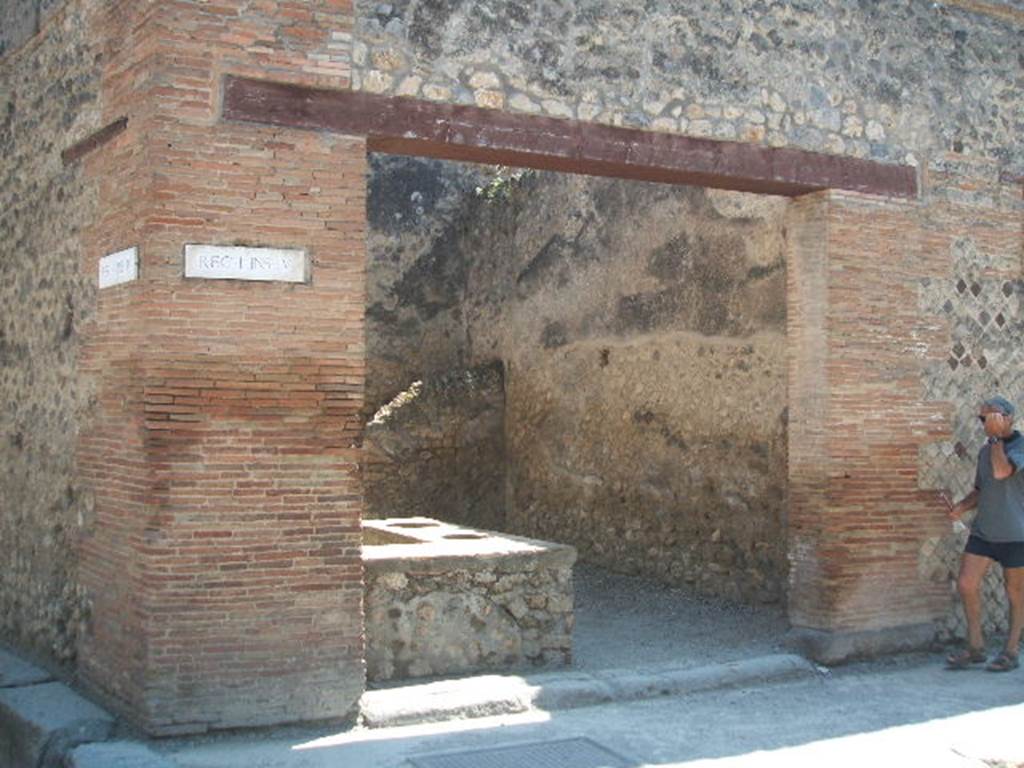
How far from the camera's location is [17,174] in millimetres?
7316

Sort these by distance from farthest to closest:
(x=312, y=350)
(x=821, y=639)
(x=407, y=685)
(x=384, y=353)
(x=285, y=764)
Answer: (x=384, y=353)
(x=821, y=639)
(x=407, y=685)
(x=312, y=350)
(x=285, y=764)

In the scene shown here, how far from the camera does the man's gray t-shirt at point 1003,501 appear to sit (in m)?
6.79

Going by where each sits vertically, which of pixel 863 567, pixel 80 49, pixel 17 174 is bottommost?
pixel 863 567

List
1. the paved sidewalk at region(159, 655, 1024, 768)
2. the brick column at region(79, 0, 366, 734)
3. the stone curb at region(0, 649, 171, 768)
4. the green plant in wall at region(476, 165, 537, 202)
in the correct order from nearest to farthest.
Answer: the stone curb at region(0, 649, 171, 768) → the paved sidewalk at region(159, 655, 1024, 768) → the brick column at region(79, 0, 366, 734) → the green plant in wall at region(476, 165, 537, 202)

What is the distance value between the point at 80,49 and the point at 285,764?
3.80 metres

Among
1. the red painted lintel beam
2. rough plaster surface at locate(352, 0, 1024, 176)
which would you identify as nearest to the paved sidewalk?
the red painted lintel beam

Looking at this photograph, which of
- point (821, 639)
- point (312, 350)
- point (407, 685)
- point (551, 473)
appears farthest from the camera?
point (551, 473)

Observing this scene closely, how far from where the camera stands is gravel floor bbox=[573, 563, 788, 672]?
23.5ft

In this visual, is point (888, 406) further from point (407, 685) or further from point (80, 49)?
point (80, 49)

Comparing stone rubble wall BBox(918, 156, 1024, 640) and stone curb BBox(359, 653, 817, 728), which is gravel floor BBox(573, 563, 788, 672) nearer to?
stone curb BBox(359, 653, 817, 728)

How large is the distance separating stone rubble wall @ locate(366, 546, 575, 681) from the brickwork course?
71 cm

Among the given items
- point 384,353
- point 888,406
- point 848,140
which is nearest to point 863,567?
point 888,406

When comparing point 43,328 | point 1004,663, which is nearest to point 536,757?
point 1004,663

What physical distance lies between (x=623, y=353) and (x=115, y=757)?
6.20 metres
